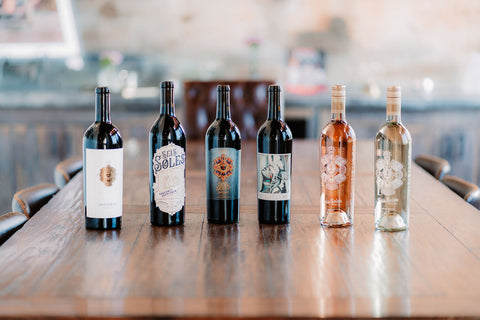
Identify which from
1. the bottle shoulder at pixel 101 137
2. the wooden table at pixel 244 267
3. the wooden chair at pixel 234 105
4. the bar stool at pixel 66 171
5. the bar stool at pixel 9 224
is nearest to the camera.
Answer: the wooden table at pixel 244 267

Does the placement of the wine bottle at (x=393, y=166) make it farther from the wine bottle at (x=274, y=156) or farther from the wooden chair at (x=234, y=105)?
the wooden chair at (x=234, y=105)

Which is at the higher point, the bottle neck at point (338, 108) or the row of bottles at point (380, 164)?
the bottle neck at point (338, 108)

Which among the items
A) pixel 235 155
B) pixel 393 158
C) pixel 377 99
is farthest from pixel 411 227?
pixel 377 99

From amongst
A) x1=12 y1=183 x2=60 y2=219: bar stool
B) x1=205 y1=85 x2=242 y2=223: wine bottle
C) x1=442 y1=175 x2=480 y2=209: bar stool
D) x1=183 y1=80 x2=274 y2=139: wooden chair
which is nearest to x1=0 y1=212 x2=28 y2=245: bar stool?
x1=12 y1=183 x2=60 y2=219: bar stool

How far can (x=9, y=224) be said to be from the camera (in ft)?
3.76

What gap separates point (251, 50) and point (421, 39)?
1.28 metres

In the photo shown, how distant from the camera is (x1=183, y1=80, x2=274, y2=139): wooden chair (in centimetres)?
258

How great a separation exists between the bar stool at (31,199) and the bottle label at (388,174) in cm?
85

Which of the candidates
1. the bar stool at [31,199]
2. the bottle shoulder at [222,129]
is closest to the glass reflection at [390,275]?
the bottle shoulder at [222,129]

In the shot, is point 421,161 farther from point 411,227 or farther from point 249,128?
point 411,227

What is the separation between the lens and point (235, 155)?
107cm

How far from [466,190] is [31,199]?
1.14m

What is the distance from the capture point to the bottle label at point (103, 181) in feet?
3.30

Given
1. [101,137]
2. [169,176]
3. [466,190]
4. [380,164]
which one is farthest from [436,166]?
[101,137]
